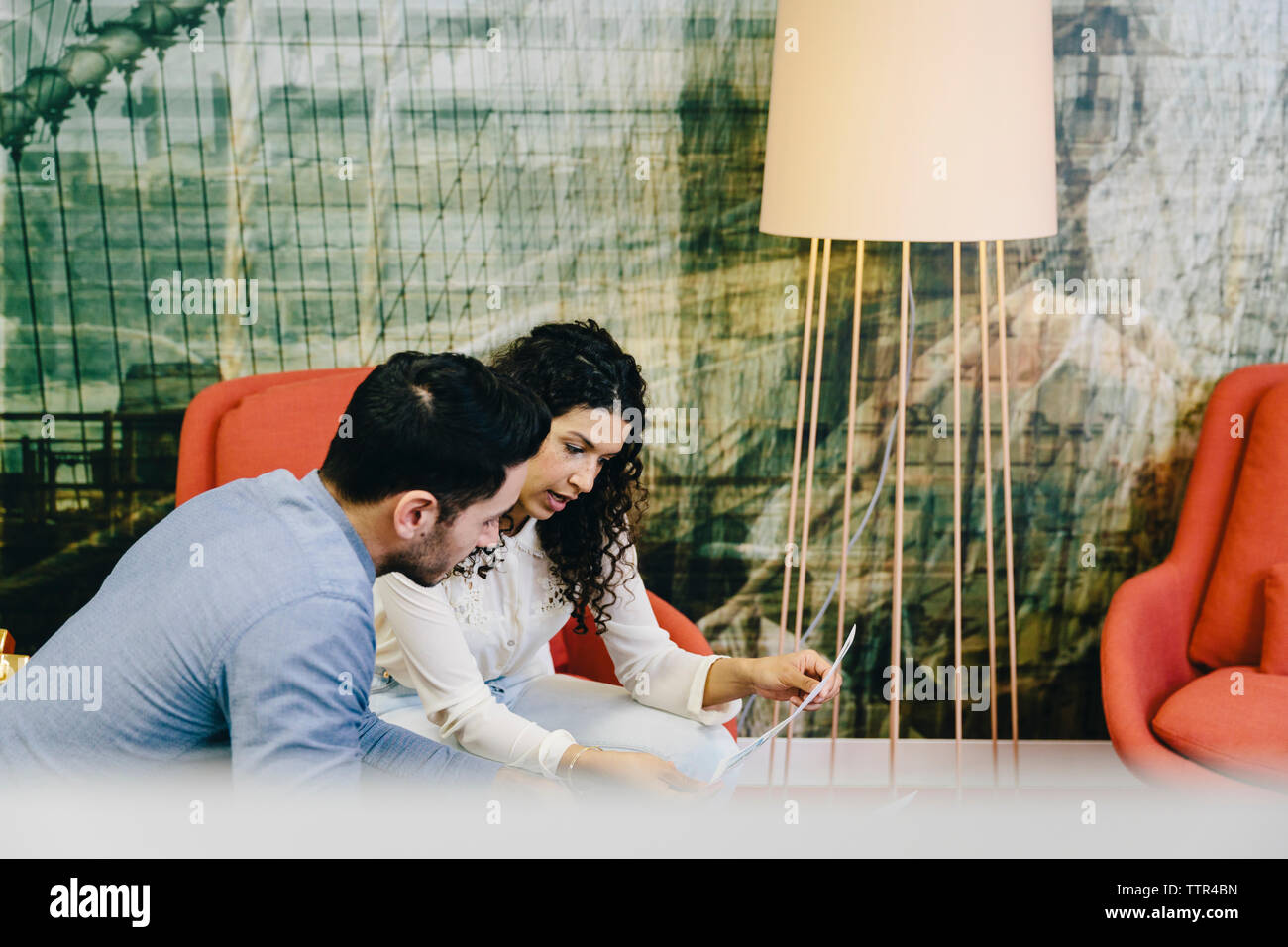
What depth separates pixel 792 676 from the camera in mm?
1564

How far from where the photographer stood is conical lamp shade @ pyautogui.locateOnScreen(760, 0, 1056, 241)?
5.51 ft

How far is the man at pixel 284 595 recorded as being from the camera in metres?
0.94

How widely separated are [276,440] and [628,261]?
792 millimetres

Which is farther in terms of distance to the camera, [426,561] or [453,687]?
[453,687]

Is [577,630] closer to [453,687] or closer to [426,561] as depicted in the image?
[453,687]

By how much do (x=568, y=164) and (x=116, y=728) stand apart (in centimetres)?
153

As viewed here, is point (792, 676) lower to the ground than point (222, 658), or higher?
lower

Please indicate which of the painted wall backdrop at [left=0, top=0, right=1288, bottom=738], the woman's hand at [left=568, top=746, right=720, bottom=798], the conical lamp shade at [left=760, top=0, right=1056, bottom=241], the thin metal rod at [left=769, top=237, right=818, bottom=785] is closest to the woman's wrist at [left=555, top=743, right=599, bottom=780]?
the woman's hand at [left=568, top=746, right=720, bottom=798]

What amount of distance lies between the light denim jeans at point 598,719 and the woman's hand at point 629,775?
18cm

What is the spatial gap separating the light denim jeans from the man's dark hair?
0.59 meters

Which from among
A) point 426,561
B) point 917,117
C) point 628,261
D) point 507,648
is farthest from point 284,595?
point 628,261

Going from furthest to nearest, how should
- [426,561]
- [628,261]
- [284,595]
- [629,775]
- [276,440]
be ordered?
[628,261] → [276,440] → [629,775] → [426,561] → [284,595]

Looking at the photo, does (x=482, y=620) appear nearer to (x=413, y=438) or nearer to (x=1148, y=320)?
(x=413, y=438)

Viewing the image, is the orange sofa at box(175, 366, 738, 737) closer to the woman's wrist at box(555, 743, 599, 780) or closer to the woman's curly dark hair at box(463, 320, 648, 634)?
the woman's curly dark hair at box(463, 320, 648, 634)
